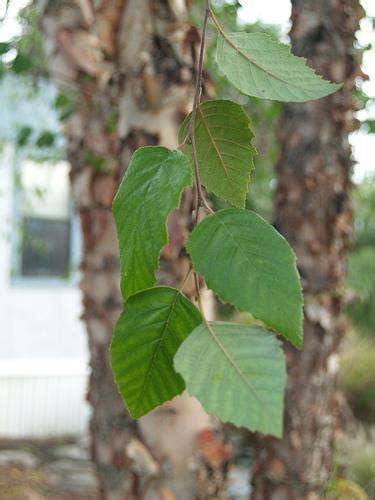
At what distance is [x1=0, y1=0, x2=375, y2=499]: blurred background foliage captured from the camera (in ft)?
6.73

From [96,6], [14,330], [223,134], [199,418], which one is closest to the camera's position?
[223,134]

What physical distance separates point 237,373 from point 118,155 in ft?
4.66

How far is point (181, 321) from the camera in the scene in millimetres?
357

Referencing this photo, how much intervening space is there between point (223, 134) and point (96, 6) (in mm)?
1496

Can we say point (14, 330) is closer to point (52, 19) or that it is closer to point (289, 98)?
point (52, 19)

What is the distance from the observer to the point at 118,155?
170 centimetres

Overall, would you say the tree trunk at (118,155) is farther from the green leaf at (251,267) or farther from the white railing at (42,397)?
the white railing at (42,397)

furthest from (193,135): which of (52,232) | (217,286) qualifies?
(52,232)

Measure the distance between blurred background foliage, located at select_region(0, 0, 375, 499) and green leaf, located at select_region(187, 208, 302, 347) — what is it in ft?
0.42

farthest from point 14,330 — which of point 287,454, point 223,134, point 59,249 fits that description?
point 223,134

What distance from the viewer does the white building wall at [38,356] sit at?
5582 mm

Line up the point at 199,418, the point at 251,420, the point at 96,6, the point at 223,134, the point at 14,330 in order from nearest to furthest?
the point at 251,420 → the point at 223,134 → the point at 199,418 → the point at 96,6 → the point at 14,330

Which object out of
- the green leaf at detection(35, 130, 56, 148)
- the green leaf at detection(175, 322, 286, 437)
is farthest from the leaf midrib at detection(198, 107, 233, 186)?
the green leaf at detection(35, 130, 56, 148)

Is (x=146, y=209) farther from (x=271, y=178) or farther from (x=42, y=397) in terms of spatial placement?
(x=42, y=397)
